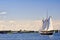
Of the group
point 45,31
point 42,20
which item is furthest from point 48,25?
point 42,20

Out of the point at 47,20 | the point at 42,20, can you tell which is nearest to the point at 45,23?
the point at 47,20

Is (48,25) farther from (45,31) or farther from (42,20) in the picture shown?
(42,20)

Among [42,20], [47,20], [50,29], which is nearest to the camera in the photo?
[50,29]

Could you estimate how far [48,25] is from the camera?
14662cm

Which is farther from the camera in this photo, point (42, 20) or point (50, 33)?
point (42, 20)

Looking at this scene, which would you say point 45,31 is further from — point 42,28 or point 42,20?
point 42,20

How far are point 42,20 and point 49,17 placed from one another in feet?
45.7

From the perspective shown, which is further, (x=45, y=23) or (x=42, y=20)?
(x=42, y=20)

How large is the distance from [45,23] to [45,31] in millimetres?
→ 8230

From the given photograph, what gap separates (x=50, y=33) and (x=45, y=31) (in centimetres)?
283

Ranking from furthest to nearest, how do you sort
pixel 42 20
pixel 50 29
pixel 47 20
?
pixel 42 20
pixel 47 20
pixel 50 29

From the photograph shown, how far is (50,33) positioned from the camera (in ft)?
478

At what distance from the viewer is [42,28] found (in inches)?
6048

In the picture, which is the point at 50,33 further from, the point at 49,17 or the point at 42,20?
the point at 42,20
